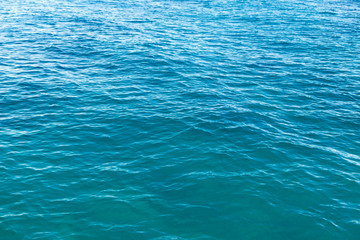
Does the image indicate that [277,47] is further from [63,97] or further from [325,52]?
Result: [63,97]

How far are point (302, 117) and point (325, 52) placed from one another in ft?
82.7

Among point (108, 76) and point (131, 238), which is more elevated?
point (108, 76)

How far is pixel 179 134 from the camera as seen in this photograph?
119ft

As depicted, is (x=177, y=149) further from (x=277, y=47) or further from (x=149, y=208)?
(x=277, y=47)

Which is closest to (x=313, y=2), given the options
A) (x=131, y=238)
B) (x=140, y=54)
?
(x=140, y=54)

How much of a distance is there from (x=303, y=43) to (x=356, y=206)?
42811 mm

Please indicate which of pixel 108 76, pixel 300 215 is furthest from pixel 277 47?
pixel 300 215

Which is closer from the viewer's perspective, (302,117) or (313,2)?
(302,117)

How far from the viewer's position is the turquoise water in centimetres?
2541

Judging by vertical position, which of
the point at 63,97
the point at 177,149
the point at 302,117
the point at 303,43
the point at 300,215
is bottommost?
the point at 300,215

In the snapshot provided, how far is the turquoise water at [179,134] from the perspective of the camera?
2541cm

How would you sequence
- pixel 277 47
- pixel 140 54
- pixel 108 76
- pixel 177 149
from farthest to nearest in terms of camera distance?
1. pixel 277 47
2. pixel 140 54
3. pixel 108 76
4. pixel 177 149

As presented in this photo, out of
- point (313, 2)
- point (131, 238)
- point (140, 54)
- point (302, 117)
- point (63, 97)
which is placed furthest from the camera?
point (313, 2)

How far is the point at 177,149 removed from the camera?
33.7m
